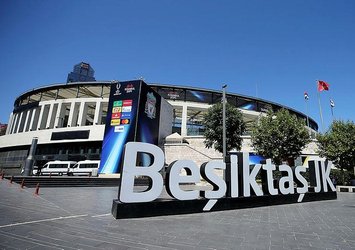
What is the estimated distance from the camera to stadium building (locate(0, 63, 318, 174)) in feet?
144

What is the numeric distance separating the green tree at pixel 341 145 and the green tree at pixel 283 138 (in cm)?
258

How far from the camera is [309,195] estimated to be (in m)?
13.4

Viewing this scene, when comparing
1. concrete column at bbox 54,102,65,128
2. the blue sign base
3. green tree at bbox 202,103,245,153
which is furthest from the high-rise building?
the blue sign base

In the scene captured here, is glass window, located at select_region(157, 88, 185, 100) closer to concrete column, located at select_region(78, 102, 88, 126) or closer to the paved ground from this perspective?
concrete column, located at select_region(78, 102, 88, 126)

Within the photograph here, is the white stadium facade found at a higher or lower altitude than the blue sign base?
higher

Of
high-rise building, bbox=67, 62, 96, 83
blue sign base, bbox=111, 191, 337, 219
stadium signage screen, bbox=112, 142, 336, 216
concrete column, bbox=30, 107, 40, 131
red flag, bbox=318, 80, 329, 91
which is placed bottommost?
blue sign base, bbox=111, 191, 337, 219

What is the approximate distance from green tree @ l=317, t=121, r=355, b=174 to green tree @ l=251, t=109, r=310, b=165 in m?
2.58

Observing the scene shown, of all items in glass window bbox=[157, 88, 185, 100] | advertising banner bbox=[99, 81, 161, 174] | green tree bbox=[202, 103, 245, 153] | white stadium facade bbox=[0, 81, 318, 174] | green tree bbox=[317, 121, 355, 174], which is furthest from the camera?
glass window bbox=[157, 88, 185, 100]

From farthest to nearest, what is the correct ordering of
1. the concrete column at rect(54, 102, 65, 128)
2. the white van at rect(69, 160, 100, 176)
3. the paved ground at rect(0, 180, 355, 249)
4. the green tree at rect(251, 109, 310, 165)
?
the concrete column at rect(54, 102, 65, 128) → the white van at rect(69, 160, 100, 176) → the green tree at rect(251, 109, 310, 165) → the paved ground at rect(0, 180, 355, 249)

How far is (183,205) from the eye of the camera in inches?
344

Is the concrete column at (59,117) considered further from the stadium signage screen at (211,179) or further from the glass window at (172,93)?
the stadium signage screen at (211,179)

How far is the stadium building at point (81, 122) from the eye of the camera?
44.0m

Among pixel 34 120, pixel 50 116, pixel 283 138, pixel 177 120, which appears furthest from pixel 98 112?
pixel 283 138

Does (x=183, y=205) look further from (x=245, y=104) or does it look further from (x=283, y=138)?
(x=245, y=104)
